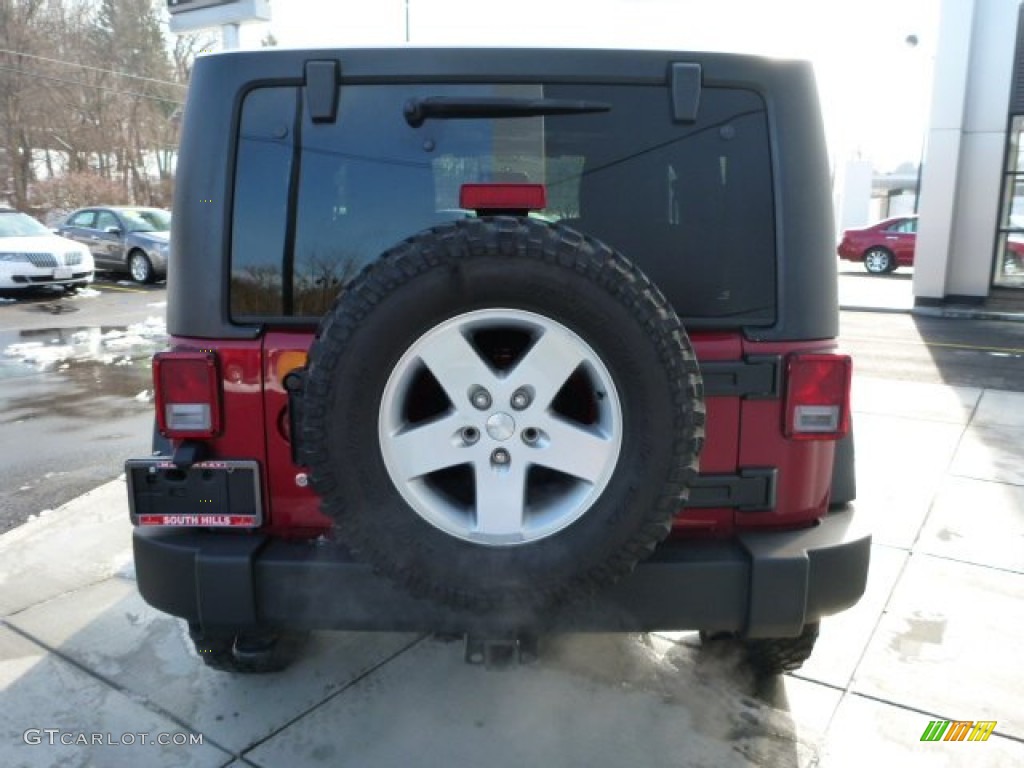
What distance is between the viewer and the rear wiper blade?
2213 mm

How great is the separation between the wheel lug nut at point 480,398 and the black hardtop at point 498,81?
0.72 metres

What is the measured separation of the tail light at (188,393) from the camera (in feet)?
7.49

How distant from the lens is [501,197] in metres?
2.07

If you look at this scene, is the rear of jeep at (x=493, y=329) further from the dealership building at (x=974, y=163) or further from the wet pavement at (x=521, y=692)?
the dealership building at (x=974, y=163)

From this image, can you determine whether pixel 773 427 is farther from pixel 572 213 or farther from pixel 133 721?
pixel 133 721

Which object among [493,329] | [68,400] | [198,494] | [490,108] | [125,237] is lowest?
[68,400]

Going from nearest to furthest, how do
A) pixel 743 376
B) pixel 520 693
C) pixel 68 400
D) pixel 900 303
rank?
pixel 743 376 < pixel 520 693 < pixel 68 400 < pixel 900 303

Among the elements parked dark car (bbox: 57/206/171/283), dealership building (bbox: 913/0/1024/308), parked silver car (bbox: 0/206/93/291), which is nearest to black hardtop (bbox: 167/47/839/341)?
dealership building (bbox: 913/0/1024/308)

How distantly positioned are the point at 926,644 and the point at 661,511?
5.96ft

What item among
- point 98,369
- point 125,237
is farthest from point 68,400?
point 125,237

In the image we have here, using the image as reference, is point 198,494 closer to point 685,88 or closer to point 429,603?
point 429,603

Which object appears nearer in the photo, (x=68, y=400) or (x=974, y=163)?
(x=68, y=400)

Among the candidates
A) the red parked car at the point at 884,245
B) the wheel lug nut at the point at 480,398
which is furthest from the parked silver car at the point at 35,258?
the red parked car at the point at 884,245

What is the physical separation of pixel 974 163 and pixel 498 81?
13.4 m
